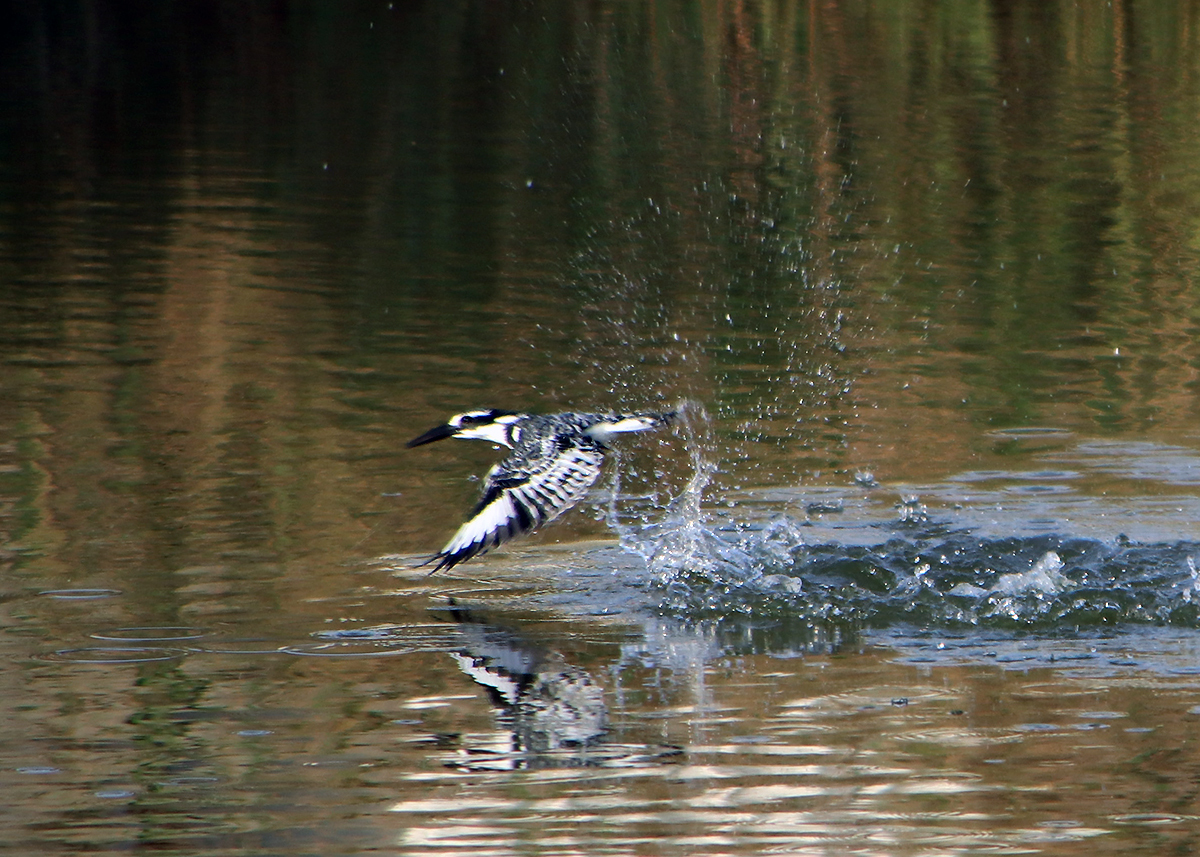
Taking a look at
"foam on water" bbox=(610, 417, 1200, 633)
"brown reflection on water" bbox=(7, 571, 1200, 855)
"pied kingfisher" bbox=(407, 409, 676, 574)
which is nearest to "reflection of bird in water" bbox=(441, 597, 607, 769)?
"brown reflection on water" bbox=(7, 571, 1200, 855)

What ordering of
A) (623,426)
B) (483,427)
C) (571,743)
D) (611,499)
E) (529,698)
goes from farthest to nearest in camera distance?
(611,499) < (483,427) < (623,426) < (529,698) < (571,743)

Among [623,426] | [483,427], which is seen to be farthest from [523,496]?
[483,427]

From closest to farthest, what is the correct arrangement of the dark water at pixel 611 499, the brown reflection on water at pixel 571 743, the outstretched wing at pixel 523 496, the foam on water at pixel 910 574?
the brown reflection on water at pixel 571 743, the dark water at pixel 611 499, the outstretched wing at pixel 523 496, the foam on water at pixel 910 574

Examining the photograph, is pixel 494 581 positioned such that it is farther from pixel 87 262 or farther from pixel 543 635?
pixel 87 262

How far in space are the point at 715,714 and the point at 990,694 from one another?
0.83 meters

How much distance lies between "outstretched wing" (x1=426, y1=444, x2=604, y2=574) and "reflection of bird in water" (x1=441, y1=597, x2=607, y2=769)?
31cm

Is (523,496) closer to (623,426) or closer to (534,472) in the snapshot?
(534,472)

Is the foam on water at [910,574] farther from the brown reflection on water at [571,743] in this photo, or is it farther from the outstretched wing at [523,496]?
the outstretched wing at [523,496]

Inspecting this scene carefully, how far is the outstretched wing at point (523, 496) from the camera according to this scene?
20.0 ft

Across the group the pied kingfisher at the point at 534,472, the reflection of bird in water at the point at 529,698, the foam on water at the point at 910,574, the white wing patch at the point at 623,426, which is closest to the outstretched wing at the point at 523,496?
the pied kingfisher at the point at 534,472

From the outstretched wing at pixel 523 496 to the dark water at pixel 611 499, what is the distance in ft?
1.06

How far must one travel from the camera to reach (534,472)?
20.7 ft

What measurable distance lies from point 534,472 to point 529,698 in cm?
103

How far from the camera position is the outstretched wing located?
609cm
